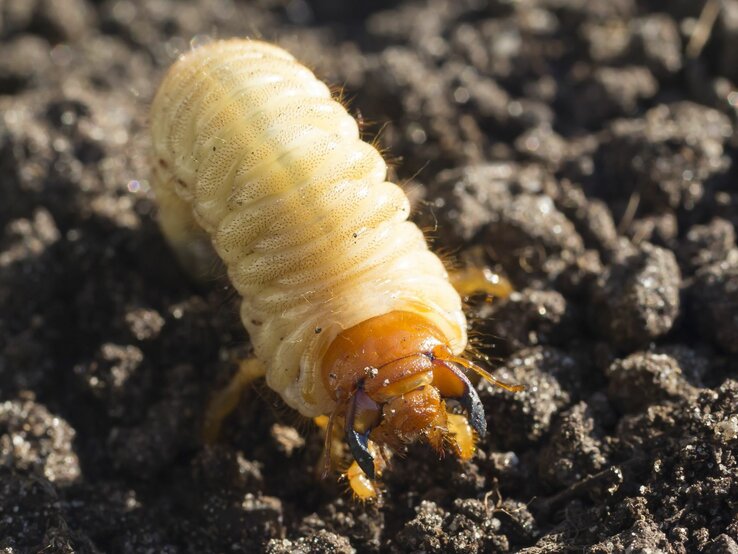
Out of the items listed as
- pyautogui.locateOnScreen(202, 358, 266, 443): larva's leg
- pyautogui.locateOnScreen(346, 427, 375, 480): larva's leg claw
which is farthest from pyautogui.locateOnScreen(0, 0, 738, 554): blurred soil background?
pyautogui.locateOnScreen(346, 427, 375, 480): larva's leg claw

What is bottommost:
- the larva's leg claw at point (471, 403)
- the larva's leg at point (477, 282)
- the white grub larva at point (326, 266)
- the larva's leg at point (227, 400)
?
the larva's leg at point (227, 400)

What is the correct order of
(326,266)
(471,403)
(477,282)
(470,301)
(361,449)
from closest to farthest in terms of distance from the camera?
(361,449), (471,403), (326,266), (477,282), (470,301)

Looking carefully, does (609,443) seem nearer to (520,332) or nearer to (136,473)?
(520,332)

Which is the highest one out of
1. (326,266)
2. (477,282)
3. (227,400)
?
(326,266)

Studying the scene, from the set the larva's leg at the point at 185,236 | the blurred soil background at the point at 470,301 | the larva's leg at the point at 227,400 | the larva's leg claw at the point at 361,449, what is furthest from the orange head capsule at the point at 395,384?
the larva's leg at the point at 185,236

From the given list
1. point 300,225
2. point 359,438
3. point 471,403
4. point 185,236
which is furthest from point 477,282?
point 185,236

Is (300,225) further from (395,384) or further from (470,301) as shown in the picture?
(470,301)

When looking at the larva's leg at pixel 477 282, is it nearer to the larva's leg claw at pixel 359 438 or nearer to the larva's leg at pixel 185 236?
the larva's leg claw at pixel 359 438
